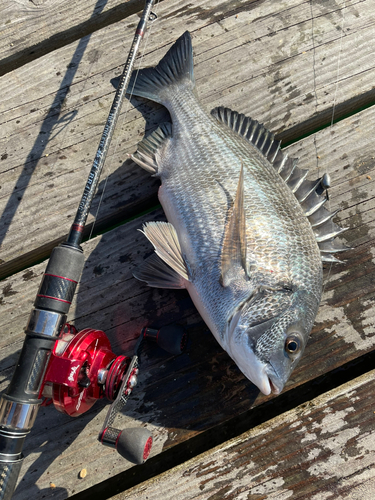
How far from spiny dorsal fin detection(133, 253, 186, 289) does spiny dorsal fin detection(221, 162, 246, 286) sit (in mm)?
281

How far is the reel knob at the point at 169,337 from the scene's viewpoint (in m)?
1.80

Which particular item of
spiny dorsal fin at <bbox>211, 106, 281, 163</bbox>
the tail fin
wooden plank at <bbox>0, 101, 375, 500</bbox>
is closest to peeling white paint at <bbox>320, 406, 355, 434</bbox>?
wooden plank at <bbox>0, 101, 375, 500</bbox>

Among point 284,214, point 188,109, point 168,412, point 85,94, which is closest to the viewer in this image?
point 284,214

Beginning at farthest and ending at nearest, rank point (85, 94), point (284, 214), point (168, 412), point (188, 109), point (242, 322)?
1. point (85, 94)
2. point (188, 109)
3. point (168, 412)
4. point (284, 214)
5. point (242, 322)

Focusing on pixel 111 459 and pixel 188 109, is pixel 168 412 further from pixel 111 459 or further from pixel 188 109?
pixel 188 109

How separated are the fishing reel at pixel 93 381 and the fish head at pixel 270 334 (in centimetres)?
50

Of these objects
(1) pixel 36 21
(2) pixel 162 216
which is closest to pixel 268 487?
(2) pixel 162 216

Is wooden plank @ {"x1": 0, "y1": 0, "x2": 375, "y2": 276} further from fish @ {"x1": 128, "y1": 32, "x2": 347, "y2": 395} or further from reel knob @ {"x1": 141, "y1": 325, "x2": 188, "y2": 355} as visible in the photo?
reel knob @ {"x1": 141, "y1": 325, "x2": 188, "y2": 355}

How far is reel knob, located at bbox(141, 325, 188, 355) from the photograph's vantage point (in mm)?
1805

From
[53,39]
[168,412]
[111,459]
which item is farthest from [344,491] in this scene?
[53,39]

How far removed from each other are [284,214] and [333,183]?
63 cm

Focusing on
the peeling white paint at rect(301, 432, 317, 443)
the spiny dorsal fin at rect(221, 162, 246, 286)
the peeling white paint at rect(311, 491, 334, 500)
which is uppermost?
the spiny dorsal fin at rect(221, 162, 246, 286)

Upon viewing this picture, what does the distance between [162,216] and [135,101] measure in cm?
77

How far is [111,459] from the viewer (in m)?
1.88
